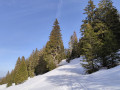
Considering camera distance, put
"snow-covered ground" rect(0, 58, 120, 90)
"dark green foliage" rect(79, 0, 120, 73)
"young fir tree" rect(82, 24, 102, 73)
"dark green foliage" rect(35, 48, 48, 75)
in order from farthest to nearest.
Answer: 1. "dark green foliage" rect(35, 48, 48, 75)
2. "young fir tree" rect(82, 24, 102, 73)
3. "dark green foliage" rect(79, 0, 120, 73)
4. "snow-covered ground" rect(0, 58, 120, 90)

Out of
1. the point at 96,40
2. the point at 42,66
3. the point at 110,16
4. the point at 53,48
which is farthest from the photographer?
the point at 42,66

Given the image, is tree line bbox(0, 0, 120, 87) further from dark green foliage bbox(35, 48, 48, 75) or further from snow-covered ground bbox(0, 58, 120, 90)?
snow-covered ground bbox(0, 58, 120, 90)

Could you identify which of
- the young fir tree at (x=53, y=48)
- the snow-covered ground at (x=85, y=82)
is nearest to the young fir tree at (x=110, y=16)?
the snow-covered ground at (x=85, y=82)

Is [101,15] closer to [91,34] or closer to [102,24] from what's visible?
[102,24]

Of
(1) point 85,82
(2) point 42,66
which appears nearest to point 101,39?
(1) point 85,82

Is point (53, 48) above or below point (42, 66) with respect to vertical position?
above

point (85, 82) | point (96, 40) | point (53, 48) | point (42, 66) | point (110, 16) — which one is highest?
point (110, 16)

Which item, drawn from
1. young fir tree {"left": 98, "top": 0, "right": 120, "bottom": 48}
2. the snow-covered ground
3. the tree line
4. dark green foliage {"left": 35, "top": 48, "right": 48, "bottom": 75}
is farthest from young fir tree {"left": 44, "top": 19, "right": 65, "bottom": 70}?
the snow-covered ground

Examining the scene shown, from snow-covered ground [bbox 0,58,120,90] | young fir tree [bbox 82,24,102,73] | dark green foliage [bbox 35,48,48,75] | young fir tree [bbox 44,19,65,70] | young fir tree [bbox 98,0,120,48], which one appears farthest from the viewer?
dark green foliage [bbox 35,48,48,75]

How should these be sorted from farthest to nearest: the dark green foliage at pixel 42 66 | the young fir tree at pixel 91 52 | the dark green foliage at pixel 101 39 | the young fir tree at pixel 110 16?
the dark green foliage at pixel 42 66 → the young fir tree at pixel 110 16 → the young fir tree at pixel 91 52 → the dark green foliage at pixel 101 39

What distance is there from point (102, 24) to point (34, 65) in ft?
123

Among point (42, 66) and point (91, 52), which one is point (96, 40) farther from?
point (42, 66)

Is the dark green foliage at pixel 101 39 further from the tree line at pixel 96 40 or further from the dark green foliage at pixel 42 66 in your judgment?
the dark green foliage at pixel 42 66

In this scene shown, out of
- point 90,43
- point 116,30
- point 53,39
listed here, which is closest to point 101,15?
point 116,30
